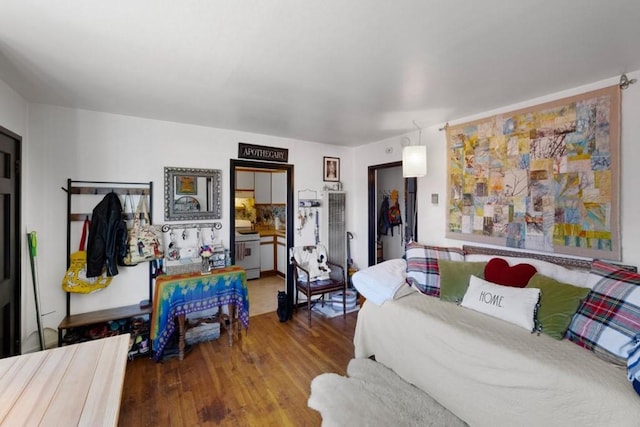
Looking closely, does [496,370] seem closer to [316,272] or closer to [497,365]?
[497,365]

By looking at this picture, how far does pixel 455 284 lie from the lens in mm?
2385

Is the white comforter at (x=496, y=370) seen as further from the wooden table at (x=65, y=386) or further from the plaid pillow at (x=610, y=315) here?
the wooden table at (x=65, y=386)

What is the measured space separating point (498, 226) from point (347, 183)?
231cm

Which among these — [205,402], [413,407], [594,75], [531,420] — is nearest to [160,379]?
[205,402]

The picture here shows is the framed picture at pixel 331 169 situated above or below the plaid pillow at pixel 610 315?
above

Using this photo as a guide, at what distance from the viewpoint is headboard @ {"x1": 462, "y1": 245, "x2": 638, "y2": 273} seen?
2.13m

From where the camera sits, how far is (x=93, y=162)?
2711mm

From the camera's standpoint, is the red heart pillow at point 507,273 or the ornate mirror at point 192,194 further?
the ornate mirror at point 192,194

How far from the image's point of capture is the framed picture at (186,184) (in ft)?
10.2

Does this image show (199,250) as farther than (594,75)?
Yes

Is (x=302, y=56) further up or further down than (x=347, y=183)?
further up

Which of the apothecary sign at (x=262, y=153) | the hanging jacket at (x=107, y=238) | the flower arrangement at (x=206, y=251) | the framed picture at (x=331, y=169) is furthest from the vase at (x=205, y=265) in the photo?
the framed picture at (x=331, y=169)

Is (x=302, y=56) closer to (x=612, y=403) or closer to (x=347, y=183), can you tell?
(x=612, y=403)

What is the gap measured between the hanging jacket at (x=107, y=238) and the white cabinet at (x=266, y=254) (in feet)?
8.82
